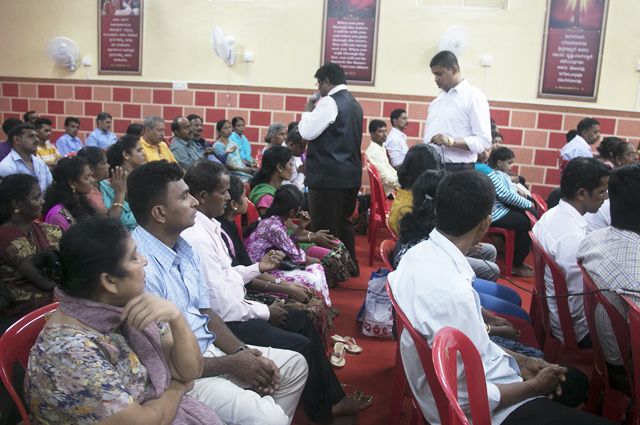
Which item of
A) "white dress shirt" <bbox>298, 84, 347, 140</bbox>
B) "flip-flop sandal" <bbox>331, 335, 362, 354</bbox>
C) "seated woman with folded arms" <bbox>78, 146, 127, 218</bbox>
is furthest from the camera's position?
"white dress shirt" <bbox>298, 84, 347, 140</bbox>

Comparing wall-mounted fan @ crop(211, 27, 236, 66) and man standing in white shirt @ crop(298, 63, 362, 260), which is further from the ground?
wall-mounted fan @ crop(211, 27, 236, 66)

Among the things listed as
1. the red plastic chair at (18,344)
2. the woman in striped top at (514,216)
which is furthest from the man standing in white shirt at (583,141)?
the red plastic chair at (18,344)

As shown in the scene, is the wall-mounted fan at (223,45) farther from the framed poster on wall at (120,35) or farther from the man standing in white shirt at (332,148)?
the man standing in white shirt at (332,148)

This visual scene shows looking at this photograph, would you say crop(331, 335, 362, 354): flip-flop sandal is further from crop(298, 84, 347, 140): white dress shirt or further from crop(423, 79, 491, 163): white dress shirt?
crop(298, 84, 347, 140): white dress shirt

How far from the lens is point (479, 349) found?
1406 millimetres

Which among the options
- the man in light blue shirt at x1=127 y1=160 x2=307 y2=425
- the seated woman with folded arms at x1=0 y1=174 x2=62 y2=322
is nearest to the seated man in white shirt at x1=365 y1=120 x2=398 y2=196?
the seated woman with folded arms at x1=0 y1=174 x2=62 y2=322

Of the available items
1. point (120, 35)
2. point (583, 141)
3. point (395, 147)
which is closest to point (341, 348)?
point (395, 147)

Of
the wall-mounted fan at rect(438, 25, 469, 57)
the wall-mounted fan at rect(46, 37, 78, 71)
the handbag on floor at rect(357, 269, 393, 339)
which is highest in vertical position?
the wall-mounted fan at rect(438, 25, 469, 57)

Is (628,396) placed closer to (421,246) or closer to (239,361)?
(421,246)

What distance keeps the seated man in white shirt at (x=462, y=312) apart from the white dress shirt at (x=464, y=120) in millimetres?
1938

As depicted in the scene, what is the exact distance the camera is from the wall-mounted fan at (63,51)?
22.4ft

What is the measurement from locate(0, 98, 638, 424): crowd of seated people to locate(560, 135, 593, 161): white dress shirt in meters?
3.02

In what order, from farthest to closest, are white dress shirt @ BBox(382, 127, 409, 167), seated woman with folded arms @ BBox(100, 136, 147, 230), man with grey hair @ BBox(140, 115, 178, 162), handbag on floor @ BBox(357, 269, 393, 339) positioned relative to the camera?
white dress shirt @ BBox(382, 127, 409, 167)
man with grey hair @ BBox(140, 115, 178, 162)
seated woman with folded arms @ BBox(100, 136, 147, 230)
handbag on floor @ BBox(357, 269, 393, 339)

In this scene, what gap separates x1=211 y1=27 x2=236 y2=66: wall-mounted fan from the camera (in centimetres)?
614
